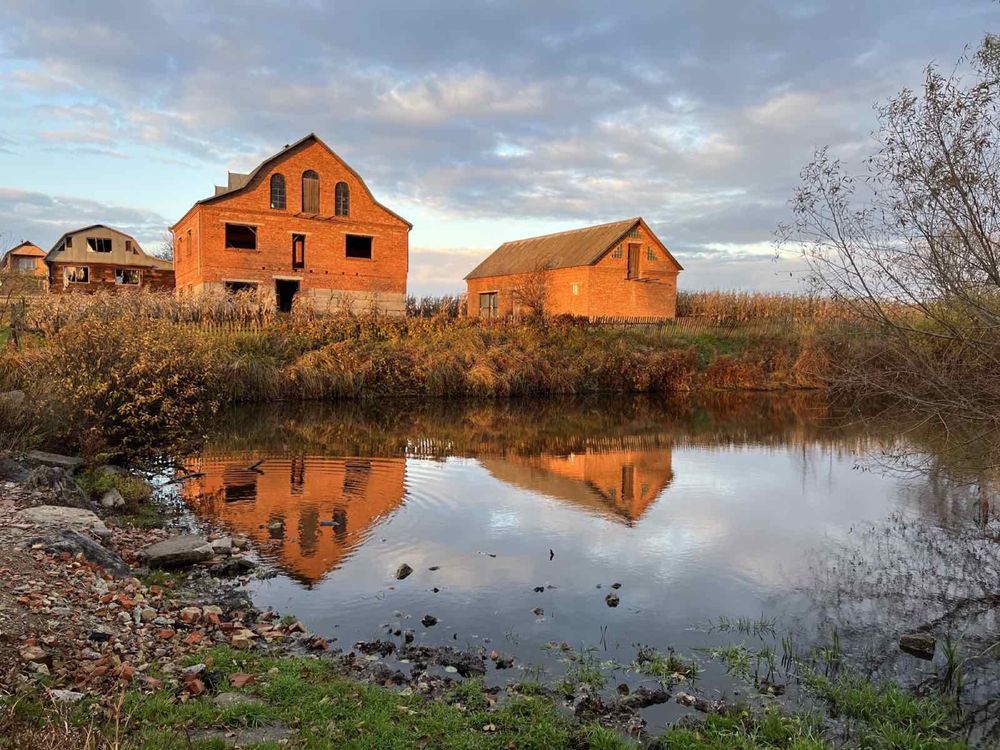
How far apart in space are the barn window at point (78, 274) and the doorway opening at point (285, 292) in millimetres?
24915

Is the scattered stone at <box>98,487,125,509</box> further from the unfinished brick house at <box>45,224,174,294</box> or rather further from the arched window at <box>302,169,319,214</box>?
the unfinished brick house at <box>45,224,174,294</box>

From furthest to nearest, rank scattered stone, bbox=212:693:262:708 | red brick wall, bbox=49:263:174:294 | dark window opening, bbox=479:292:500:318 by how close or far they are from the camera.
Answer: red brick wall, bbox=49:263:174:294 → dark window opening, bbox=479:292:500:318 → scattered stone, bbox=212:693:262:708

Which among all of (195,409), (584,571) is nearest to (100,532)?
(195,409)

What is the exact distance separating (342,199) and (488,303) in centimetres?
1759

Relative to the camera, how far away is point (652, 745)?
186 inches

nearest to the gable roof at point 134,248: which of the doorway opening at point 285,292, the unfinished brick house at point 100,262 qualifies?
the unfinished brick house at point 100,262

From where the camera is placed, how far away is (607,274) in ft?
140

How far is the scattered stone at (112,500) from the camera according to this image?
1015cm

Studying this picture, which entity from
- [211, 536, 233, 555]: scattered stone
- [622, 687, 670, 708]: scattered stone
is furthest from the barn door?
[622, 687, 670, 708]: scattered stone

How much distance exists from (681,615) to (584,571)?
158 centimetres

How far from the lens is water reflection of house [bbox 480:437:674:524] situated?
12.4 metres

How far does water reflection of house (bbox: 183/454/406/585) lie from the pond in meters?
0.05

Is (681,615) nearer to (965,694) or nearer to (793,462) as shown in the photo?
(965,694)

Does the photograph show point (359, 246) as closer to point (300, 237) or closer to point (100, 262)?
point (300, 237)
